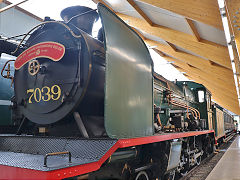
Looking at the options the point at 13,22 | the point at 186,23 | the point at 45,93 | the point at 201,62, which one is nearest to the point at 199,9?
the point at 186,23

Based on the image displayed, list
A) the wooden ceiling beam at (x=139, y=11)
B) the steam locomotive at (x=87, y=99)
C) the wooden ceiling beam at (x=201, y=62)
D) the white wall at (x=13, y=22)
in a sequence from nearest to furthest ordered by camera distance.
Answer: the steam locomotive at (x=87, y=99) → the white wall at (x=13, y=22) → the wooden ceiling beam at (x=139, y=11) → the wooden ceiling beam at (x=201, y=62)

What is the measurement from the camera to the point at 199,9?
21.9 ft

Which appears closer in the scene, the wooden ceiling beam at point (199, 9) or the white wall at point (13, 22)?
the wooden ceiling beam at point (199, 9)

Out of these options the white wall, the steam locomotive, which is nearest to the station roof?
the white wall

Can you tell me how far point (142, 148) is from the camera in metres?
3.12

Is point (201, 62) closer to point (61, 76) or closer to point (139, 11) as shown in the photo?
point (139, 11)

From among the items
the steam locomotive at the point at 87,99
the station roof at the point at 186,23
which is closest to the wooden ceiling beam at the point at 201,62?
the station roof at the point at 186,23

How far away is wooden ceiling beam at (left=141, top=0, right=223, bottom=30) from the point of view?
6263 millimetres

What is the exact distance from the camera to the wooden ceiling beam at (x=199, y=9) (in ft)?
20.5

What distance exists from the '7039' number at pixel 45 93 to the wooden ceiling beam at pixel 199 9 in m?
5.30

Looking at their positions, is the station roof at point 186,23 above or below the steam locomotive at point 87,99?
above

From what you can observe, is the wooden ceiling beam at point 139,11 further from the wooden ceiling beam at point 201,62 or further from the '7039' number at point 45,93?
the '7039' number at point 45,93

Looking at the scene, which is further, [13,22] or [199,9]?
[13,22]

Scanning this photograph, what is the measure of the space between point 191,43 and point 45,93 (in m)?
9.44
